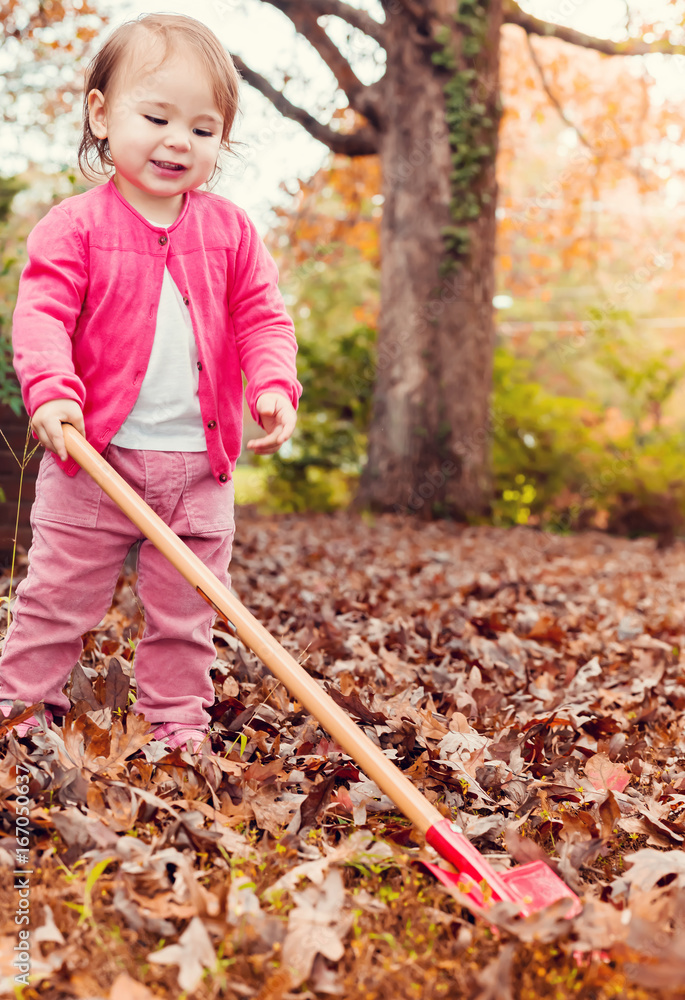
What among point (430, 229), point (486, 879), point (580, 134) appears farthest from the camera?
point (580, 134)

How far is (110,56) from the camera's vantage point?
1961 millimetres

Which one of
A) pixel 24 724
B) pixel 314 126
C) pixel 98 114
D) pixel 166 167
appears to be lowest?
pixel 24 724

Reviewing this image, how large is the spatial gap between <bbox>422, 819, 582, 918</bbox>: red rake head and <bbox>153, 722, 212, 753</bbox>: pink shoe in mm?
660

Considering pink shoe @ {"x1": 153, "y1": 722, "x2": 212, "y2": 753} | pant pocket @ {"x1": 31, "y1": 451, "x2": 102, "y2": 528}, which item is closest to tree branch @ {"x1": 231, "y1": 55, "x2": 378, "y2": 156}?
pant pocket @ {"x1": 31, "y1": 451, "x2": 102, "y2": 528}

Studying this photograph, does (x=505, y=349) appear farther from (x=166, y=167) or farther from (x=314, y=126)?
(x=166, y=167)

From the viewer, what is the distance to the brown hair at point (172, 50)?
6.30 ft

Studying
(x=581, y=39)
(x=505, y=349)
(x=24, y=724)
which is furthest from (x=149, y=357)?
(x=505, y=349)

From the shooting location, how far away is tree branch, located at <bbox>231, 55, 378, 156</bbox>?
7.67 metres

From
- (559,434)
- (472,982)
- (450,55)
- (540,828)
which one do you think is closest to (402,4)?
(450,55)

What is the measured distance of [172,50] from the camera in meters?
1.90

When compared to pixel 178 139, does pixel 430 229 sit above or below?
above

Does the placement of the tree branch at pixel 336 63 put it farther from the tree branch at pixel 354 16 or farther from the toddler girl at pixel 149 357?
the toddler girl at pixel 149 357

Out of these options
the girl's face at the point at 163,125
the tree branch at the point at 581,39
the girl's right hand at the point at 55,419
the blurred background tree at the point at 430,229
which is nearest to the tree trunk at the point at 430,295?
the blurred background tree at the point at 430,229

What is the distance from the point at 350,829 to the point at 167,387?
1066mm
